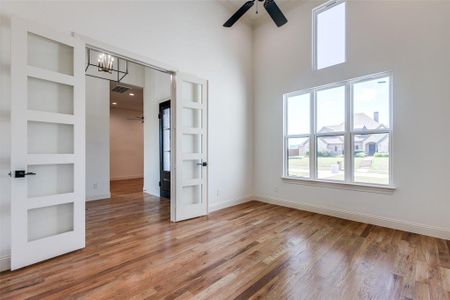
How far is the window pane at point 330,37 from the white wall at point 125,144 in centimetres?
753

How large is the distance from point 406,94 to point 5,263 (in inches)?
209

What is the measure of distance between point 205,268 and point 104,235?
171cm

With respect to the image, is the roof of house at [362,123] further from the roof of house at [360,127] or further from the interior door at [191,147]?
the interior door at [191,147]

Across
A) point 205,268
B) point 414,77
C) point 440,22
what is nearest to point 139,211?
point 205,268

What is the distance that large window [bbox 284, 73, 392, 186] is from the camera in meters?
3.43

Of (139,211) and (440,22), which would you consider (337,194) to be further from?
(139,211)

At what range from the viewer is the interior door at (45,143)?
211 centimetres

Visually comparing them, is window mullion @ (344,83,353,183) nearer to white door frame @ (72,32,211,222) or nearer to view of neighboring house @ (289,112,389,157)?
view of neighboring house @ (289,112,389,157)

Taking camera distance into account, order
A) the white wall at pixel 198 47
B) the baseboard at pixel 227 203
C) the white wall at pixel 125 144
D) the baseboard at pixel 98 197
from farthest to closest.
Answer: the white wall at pixel 125 144 → the baseboard at pixel 98 197 → the baseboard at pixel 227 203 → the white wall at pixel 198 47

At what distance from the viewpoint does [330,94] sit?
404 centimetres

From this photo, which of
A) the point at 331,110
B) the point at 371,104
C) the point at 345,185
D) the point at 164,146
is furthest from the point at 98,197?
the point at 371,104

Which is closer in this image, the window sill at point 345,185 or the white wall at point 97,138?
the window sill at point 345,185

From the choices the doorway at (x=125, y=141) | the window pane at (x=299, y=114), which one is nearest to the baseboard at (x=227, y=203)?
the window pane at (x=299, y=114)

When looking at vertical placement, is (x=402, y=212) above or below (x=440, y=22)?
below
